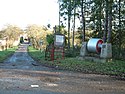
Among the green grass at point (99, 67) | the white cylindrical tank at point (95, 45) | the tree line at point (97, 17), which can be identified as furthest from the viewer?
the tree line at point (97, 17)

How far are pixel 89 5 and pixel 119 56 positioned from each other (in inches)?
511

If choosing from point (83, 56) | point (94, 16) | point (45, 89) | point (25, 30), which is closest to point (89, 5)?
point (94, 16)

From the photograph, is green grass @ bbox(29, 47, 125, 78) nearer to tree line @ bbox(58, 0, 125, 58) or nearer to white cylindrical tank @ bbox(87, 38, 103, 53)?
white cylindrical tank @ bbox(87, 38, 103, 53)

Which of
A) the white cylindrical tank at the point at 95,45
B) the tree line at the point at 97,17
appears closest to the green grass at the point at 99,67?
the white cylindrical tank at the point at 95,45

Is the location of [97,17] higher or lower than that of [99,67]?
higher

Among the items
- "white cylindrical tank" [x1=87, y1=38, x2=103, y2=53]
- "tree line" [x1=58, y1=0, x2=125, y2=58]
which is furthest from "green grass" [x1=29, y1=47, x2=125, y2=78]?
"tree line" [x1=58, y1=0, x2=125, y2=58]

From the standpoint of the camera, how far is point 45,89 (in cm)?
999

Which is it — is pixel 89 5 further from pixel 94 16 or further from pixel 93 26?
pixel 93 26

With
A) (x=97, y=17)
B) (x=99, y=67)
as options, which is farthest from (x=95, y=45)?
(x=97, y=17)

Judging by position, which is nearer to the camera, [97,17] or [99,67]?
[99,67]

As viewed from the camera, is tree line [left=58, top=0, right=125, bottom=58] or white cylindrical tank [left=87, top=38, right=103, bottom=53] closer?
white cylindrical tank [left=87, top=38, right=103, bottom=53]

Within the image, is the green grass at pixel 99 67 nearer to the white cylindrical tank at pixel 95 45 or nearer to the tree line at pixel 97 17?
the white cylindrical tank at pixel 95 45

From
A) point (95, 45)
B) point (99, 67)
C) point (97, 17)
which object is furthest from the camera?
point (97, 17)

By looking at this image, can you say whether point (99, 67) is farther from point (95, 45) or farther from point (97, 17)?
point (97, 17)
